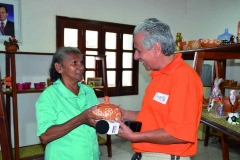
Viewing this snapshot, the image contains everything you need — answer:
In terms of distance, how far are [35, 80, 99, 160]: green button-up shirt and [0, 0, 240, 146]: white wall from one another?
2.00 m

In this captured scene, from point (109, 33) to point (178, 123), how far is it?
3186mm

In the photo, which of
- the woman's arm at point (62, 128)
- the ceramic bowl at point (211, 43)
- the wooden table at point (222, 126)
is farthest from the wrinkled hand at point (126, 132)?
the ceramic bowl at point (211, 43)

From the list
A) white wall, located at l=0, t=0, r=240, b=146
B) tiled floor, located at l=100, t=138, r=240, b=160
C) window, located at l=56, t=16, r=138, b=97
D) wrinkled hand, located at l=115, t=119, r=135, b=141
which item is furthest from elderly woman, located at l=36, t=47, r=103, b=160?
tiled floor, located at l=100, t=138, r=240, b=160

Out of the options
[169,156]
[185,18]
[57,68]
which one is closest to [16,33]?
[57,68]

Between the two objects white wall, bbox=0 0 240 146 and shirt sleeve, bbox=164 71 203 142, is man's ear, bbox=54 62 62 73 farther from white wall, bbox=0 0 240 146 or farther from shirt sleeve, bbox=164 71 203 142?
white wall, bbox=0 0 240 146

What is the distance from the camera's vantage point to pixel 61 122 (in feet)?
4.85

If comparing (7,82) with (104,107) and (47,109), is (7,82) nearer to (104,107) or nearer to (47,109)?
(47,109)

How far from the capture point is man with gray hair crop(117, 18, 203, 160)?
104 cm

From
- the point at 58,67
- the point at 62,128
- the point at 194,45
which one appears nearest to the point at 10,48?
the point at 58,67

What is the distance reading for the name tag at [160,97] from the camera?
3.63ft

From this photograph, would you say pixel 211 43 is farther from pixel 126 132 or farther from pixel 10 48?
pixel 10 48

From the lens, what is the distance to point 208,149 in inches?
155

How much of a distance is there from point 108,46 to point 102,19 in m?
0.46

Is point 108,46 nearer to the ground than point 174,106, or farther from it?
farther from it
